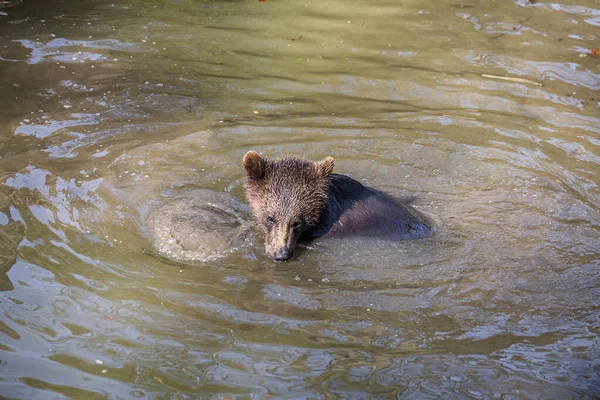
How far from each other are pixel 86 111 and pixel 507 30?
8476mm

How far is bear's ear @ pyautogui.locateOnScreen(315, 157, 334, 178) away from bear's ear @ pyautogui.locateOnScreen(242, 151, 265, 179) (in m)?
0.65

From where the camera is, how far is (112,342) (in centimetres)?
503

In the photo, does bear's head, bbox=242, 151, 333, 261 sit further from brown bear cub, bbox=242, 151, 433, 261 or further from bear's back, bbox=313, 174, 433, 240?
bear's back, bbox=313, 174, 433, 240

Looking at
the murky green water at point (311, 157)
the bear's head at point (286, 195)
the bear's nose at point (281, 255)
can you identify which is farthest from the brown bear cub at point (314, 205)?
the murky green water at point (311, 157)

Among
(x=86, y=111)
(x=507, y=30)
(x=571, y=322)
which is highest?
(x=507, y=30)

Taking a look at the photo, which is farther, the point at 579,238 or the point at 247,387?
the point at 579,238

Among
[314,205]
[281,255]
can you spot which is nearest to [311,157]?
[314,205]

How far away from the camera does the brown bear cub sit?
7016 millimetres

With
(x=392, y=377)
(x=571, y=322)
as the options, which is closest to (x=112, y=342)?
(x=392, y=377)

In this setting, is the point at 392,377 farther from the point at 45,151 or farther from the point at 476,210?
the point at 45,151

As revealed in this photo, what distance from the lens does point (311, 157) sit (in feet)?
29.7

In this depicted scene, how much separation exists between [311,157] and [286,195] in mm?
2083

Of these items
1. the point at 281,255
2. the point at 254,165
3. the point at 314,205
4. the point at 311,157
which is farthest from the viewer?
the point at 311,157

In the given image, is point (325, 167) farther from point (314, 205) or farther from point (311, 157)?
point (311, 157)
